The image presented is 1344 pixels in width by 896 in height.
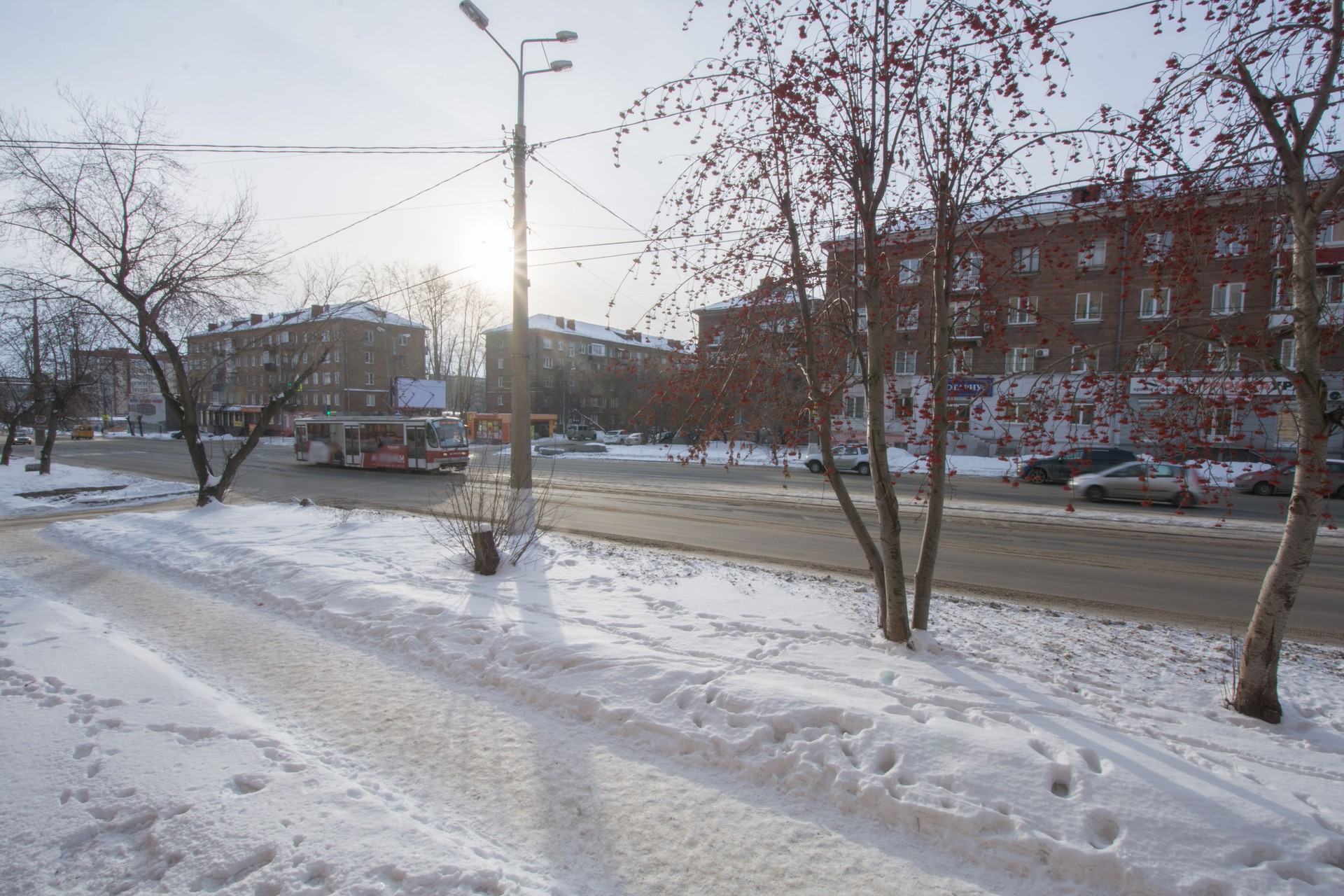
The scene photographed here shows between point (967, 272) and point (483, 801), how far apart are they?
4.90m

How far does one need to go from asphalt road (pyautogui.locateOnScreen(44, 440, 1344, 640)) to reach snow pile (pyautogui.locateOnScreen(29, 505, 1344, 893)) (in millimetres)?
1729

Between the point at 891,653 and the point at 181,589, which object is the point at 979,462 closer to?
the point at 891,653

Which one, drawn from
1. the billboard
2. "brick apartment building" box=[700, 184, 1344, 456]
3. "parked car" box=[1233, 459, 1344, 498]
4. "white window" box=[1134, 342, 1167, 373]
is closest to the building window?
"brick apartment building" box=[700, 184, 1344, 456]

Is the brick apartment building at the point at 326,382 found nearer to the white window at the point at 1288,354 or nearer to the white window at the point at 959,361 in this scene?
the white window at the point at 959,361

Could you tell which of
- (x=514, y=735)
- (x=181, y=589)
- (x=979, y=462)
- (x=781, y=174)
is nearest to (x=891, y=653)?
(x=514, y=735)

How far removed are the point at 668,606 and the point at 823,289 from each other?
3314 millimetres

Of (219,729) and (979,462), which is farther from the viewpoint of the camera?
(979,462)

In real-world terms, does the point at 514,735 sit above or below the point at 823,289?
below

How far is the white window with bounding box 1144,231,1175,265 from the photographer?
4422mm

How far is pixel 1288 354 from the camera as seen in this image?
204 inches

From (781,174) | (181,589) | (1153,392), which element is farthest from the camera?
(181,589)

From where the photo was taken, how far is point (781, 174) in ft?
17.1

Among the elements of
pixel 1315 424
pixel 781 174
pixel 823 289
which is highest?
pixel 781 174

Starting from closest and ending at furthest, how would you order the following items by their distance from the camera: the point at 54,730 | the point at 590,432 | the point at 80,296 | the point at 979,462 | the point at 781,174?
the point at 54,730 < the point at 781,174 < the point at 80,296 < the point at 979,462 < the point at 590,432
